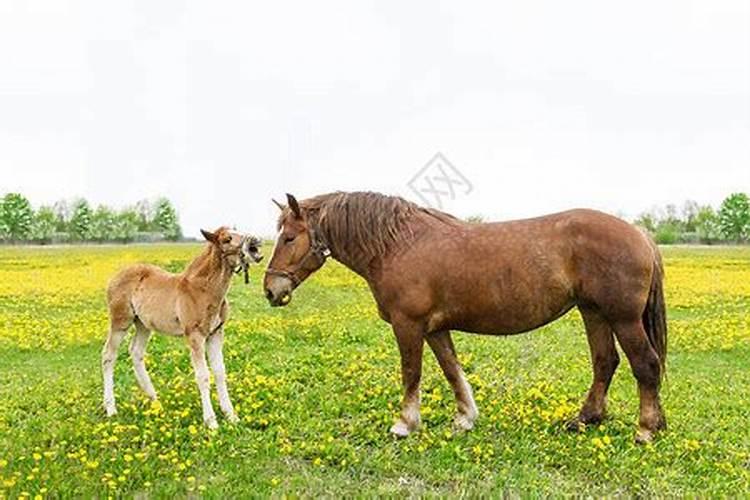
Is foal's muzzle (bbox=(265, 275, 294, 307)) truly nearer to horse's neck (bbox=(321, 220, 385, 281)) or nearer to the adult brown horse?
the adult brown horse

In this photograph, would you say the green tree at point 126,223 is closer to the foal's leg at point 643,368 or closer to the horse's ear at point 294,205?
the horse's ear at point 294,205

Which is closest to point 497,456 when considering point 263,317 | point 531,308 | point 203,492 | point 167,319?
point 531,308

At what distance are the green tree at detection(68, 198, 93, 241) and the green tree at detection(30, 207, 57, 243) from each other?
273 centimetres

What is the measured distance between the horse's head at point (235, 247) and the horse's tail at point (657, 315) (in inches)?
165

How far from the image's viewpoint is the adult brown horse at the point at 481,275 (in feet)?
25.1

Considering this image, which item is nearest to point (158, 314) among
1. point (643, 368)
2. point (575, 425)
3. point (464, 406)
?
point (464, 406)

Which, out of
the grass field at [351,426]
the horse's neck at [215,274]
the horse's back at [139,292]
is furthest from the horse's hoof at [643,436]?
the horse's back at [139,292]

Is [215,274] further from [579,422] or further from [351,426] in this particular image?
[579,422]

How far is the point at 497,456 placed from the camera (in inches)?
294

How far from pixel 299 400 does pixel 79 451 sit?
2.82m

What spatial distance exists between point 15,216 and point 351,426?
11259 centimetres

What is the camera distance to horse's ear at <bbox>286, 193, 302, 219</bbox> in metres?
8.05

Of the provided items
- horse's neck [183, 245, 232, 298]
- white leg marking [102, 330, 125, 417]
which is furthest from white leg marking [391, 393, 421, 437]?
white leg marking [102, 330, 125, 417]

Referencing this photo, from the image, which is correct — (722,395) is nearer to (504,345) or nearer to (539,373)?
(539,373)
